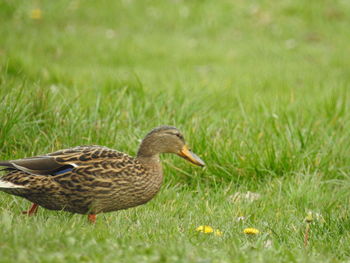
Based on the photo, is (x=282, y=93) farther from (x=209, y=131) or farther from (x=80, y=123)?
(x=80, y=123)

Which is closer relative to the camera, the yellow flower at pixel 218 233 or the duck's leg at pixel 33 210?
A: the yellow flower at pixel 218 233

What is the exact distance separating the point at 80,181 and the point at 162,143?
2.53ft

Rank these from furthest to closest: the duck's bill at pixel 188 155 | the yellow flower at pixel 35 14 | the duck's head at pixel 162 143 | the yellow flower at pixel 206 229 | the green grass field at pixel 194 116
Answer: the yellow flower at pixel 35 14 → the duck's bill at pixel 188 155 → the duck's head at pixel 162 143 → the yellow flower at pixel 206 229 → the green grass field at pixel 194 116

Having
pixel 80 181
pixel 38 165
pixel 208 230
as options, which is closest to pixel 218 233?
pixel 208 230

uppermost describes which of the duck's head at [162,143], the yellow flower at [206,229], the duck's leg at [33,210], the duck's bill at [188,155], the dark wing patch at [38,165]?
the dark wing patch at [38,165]

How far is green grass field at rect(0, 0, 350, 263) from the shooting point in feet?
11.5

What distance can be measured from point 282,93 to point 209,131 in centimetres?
254

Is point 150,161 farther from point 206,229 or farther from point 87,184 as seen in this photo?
point 206,229

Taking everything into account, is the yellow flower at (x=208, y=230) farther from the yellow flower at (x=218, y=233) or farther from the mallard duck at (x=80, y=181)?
the mallard duck at (x=80, y=181)

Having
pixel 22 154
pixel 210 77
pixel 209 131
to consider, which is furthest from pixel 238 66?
pixel 22 154

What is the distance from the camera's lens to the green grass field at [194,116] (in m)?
3.49

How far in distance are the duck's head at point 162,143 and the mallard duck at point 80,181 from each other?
26cm

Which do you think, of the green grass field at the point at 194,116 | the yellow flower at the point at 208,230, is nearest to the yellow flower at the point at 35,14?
the green grass field at the point at 194,116

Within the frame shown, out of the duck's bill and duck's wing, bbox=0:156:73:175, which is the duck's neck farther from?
duck's wing, bbox=0:156:73:175
